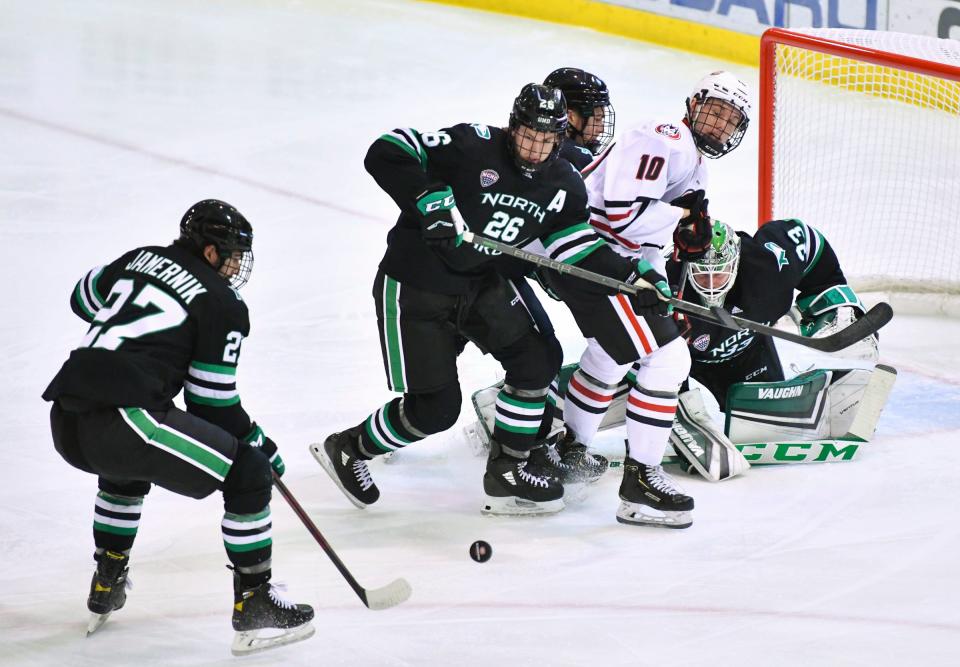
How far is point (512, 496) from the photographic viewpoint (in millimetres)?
3738

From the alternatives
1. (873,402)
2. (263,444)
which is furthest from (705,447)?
(263,444)

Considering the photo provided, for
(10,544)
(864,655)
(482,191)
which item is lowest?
(10,544)

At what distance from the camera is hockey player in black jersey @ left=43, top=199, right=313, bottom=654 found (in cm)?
283

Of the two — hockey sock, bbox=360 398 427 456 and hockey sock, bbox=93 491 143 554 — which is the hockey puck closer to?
hockey sock, bbox=360 398 427 456

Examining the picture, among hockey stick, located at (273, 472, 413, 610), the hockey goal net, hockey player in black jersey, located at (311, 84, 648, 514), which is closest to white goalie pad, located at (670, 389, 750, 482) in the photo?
hockey player in black jersey, located at (311, 84, 648, 514)

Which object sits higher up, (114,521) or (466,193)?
(466,193)

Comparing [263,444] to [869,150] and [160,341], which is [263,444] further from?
[869,150]

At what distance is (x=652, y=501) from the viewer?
3.68 metres

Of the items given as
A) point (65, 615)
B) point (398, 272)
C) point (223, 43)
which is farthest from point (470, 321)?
point (223, 43)

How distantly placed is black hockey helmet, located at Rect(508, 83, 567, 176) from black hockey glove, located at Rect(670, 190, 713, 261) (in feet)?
1.71

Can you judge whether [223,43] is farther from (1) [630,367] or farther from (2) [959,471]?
(2) [959,471]

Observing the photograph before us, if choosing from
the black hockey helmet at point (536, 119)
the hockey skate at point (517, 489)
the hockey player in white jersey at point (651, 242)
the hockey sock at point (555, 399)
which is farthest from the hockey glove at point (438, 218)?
the hockey sock at point (555, 399)

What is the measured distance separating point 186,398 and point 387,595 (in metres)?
0.63

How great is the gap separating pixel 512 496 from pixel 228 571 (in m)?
0.81
